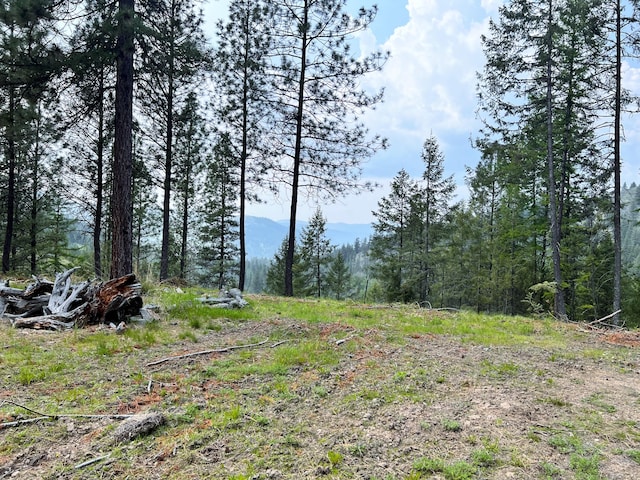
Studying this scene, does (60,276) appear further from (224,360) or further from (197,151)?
(197,151)

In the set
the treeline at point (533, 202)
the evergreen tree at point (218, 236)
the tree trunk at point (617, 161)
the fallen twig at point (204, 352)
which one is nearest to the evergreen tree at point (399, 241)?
the treeline at point (533, 202)

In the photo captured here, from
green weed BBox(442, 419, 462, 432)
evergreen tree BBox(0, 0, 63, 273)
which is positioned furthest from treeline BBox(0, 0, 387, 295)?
green weed BBox(442, 419, 462, 432)

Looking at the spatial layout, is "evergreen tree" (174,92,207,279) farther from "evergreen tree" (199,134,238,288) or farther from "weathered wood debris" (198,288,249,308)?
"weathered wood debris" (198,288,249,308)

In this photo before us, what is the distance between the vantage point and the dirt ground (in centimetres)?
217

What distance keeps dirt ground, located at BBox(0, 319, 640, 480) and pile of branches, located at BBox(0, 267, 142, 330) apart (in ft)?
5.71

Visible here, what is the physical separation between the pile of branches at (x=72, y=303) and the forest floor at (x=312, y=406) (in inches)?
17.5

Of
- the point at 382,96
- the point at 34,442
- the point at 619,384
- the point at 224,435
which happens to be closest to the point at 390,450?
the point at 224,435

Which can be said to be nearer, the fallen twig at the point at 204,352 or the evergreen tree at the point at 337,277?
the fallen twig at the point at 204,352

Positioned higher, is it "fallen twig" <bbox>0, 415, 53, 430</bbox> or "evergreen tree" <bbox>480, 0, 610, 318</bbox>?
"evergreen tree" <bbox>480, 0, 610, 318</bbox>

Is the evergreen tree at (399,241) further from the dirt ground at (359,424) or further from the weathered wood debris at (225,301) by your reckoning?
the dirt ground at (359,424)

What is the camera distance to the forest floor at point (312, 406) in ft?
7.22

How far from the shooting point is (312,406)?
10.1ft

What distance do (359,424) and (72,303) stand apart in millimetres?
5439

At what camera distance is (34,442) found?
7.89 feet
